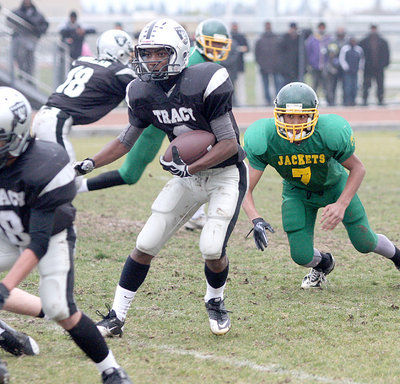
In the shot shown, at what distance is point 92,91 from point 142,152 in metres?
0.74

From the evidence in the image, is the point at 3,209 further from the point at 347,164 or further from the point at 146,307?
the point at 347,164

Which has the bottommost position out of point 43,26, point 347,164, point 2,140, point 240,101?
point 240,101

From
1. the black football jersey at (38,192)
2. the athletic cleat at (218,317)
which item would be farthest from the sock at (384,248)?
the black football jersey at (38,192)

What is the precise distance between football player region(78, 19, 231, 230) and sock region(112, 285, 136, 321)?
2369 mm

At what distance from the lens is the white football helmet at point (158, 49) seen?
4227 millimetres

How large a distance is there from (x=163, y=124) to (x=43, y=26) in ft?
35.3

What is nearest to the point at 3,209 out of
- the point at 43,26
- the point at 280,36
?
the point at 43,26

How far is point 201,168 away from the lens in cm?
420

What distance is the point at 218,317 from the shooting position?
4301 mm

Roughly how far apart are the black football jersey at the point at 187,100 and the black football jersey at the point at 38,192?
91cm

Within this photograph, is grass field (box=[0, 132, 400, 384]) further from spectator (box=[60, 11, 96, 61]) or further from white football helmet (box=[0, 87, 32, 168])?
spectator (box=[60, 11, 96, 61])

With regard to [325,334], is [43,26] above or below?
below

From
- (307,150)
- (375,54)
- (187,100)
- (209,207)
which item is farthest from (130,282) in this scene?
(375,54)

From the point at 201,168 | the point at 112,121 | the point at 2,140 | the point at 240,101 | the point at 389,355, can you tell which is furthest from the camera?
the point at 240,101
